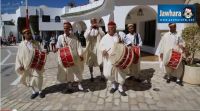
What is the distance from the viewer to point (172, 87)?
7949 mm

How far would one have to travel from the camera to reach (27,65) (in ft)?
22.4

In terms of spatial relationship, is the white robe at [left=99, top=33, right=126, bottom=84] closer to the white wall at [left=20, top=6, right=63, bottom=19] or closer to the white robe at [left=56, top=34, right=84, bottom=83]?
the white robe at [left=56, top=34, right=84, bottom=83]

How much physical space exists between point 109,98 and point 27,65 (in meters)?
2.22

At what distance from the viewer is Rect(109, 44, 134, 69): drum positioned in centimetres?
680

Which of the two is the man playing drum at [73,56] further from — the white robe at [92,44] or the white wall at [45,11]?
the white wall at [45,11]

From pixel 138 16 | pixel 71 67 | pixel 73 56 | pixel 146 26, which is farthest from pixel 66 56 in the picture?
pixel 146 26

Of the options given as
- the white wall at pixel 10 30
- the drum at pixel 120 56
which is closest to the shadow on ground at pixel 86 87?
the drum at pixel 120 56

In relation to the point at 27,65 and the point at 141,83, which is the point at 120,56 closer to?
the point at 141,83

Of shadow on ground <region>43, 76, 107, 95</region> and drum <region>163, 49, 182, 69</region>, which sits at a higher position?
drum <region>163, 49, 182, 69</region>

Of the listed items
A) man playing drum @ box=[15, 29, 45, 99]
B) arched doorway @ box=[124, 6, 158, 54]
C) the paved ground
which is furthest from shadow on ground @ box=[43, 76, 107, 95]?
arched doorway @ box=[124, 6, 158, 54]

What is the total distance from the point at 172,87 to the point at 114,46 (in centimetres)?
232

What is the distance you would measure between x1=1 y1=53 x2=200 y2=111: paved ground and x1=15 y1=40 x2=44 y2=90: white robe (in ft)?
1.53

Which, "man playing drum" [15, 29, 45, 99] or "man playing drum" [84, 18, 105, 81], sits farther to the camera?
"man playing drum" [84, 18, 105, 81]

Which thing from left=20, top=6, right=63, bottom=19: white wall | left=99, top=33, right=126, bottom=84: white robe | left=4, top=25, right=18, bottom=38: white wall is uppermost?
Answer: left=20, top=6, right=63, bottom=19: white wall
